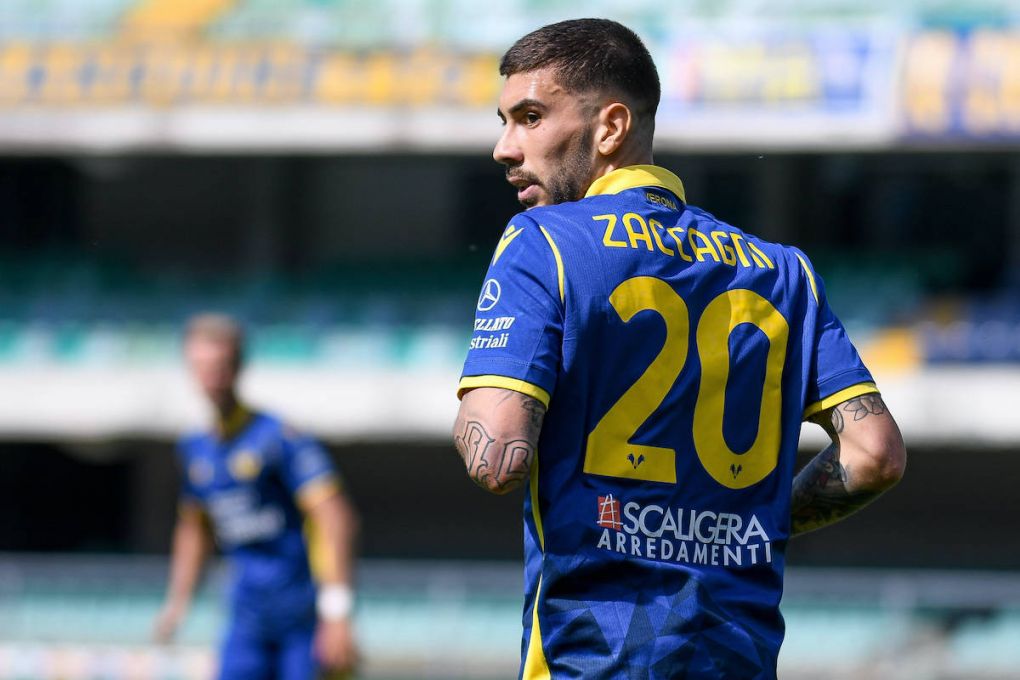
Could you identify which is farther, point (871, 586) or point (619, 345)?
point (871, 586)

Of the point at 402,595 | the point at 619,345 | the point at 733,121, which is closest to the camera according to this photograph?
the point at 619,345

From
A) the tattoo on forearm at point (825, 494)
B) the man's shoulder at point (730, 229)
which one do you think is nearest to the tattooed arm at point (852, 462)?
the tattoo on forearm at point (825, 494)

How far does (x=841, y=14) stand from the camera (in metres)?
14.5

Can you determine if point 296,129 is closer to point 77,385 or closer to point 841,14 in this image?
point 77,385

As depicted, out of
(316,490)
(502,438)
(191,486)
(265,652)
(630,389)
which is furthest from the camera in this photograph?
(191,486)

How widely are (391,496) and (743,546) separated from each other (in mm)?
16090

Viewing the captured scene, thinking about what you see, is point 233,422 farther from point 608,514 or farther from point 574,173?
point 608,514

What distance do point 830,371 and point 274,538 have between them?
4419 mm

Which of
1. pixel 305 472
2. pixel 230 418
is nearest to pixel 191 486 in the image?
pixel 230 418

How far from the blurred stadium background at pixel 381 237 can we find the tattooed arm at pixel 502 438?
8.70m

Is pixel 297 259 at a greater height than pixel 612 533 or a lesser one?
greater

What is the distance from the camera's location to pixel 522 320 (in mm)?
1992

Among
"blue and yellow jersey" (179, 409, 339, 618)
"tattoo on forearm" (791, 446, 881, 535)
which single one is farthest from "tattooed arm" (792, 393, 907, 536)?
"blue and yellow jersey" (179, 409, 339, 618)

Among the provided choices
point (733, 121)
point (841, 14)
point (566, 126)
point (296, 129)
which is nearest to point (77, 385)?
point (296, 129)
